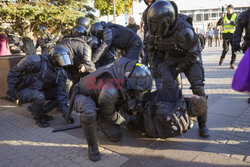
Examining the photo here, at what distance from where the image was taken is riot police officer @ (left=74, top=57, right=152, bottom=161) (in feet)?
7.90

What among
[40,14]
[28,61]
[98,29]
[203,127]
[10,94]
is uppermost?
[40,14]

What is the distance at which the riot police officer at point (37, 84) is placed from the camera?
12.2 ft


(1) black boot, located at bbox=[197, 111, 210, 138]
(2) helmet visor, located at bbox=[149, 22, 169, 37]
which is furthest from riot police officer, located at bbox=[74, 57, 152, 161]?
(1) black boot, located at bbox=[197, 111, 210, 138]

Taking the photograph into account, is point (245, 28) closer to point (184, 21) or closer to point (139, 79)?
point (184, 21)

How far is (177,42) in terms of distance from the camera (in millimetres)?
3055

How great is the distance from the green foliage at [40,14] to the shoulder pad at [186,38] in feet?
19.3

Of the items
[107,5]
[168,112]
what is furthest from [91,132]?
[107,5]

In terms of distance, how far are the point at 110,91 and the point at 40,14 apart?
640 centimetres

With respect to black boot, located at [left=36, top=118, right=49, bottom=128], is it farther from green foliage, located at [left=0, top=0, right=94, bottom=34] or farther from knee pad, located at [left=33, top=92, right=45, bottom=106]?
green foliage, located at [left=0, top=0, right=94, bottom=34]

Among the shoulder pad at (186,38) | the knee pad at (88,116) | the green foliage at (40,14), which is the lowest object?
the knee pad at (88,116)

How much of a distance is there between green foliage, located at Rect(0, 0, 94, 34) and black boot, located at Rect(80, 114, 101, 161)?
5937 millimetres

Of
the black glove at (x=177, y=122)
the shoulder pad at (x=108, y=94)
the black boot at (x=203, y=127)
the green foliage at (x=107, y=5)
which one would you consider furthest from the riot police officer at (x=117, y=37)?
the green foliage at (x=107, y=5)

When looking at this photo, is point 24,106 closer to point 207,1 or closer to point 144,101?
point 144,101

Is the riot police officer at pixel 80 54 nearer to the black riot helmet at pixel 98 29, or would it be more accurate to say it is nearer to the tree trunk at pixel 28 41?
the black riot helmet at pixel 98 29
